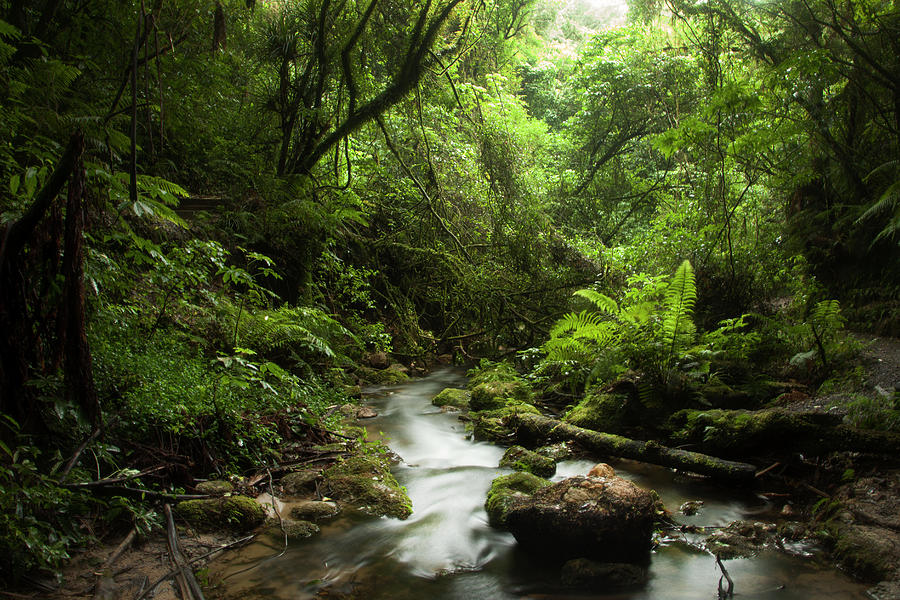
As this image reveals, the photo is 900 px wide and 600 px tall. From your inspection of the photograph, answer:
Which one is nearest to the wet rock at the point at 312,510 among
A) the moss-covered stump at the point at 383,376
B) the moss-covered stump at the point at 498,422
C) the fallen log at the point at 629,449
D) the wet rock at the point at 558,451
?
the wet rock at the point at 558,451

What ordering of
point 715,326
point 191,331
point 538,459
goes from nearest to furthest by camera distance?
point 538,459, point 191,331, point 715,326

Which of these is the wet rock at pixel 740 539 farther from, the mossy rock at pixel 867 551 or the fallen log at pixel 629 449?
the fallen log at pixel 629 449

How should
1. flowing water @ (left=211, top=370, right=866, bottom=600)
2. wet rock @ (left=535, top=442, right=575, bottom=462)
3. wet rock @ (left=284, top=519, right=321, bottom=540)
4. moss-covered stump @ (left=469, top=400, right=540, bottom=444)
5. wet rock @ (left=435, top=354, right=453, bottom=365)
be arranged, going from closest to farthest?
flowing water @ (left=211, top=370, right=866, bottom=600)
wet rock @ (left=284, top=519, right=321, bottom=540)
wet rock @ (left=535, top=442, right=575, bottom=462)
moss-covered stump @ (left=469, top=400, right=540, bottom=444)
wet rock @ (left=435, top=354, right=453, bottom=365)

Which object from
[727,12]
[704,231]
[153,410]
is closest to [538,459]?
[153,410]

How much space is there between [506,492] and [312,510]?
5.04 ft

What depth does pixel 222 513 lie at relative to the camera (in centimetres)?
355

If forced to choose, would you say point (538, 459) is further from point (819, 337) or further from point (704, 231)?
point (704, 231)

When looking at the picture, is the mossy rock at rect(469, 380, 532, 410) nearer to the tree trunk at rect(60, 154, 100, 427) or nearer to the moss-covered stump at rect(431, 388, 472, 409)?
the moss-covered stump at rect(431, 388, 472, 409)

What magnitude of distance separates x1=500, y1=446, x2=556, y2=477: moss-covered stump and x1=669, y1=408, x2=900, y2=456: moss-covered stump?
4.26 ft

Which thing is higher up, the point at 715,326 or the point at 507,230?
the point at 507,230

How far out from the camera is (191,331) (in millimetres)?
5441

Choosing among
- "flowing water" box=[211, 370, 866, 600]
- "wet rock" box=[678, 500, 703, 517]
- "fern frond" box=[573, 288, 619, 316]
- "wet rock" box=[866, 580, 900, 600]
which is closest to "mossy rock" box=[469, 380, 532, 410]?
"fern frond" box=[573, 288, 619, 316]

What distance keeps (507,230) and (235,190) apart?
4.61m

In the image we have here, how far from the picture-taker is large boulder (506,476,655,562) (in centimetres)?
330
